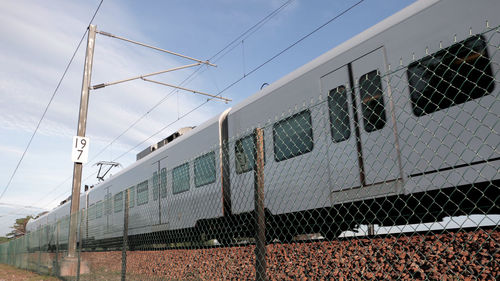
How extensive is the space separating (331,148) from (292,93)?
1534mm

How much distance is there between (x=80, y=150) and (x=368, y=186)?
358 inches

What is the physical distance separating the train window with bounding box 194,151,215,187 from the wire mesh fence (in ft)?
0.16

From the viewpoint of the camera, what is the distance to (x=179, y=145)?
11570mm

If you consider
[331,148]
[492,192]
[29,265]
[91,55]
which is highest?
[91,55]

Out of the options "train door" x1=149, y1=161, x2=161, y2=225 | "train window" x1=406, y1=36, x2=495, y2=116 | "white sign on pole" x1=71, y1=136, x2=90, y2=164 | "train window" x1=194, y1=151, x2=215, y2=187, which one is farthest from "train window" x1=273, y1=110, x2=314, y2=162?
"white sign on pole" x1=71, y1=136, x2=90, y2=164

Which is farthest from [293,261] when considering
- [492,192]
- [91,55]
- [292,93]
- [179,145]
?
[91,55]

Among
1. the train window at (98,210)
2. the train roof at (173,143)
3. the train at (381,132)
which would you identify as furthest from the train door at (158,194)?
the train window at (98,210)

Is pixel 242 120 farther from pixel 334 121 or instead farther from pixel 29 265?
pixel 29 265

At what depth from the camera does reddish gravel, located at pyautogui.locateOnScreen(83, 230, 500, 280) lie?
375 cm

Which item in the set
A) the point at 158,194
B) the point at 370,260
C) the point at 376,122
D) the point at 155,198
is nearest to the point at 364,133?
the point at 376,122

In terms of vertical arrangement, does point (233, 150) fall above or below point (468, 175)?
above

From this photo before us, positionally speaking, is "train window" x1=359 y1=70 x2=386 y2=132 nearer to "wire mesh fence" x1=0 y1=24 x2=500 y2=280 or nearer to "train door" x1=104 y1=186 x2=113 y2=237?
"wire mesh fence" x1=0 y1=24 x2=500 y2=280

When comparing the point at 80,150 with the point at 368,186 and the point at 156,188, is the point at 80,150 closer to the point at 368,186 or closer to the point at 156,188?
the point at 156,188

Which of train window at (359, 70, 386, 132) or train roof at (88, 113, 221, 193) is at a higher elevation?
train roof at (88, 113, 221, 193)
